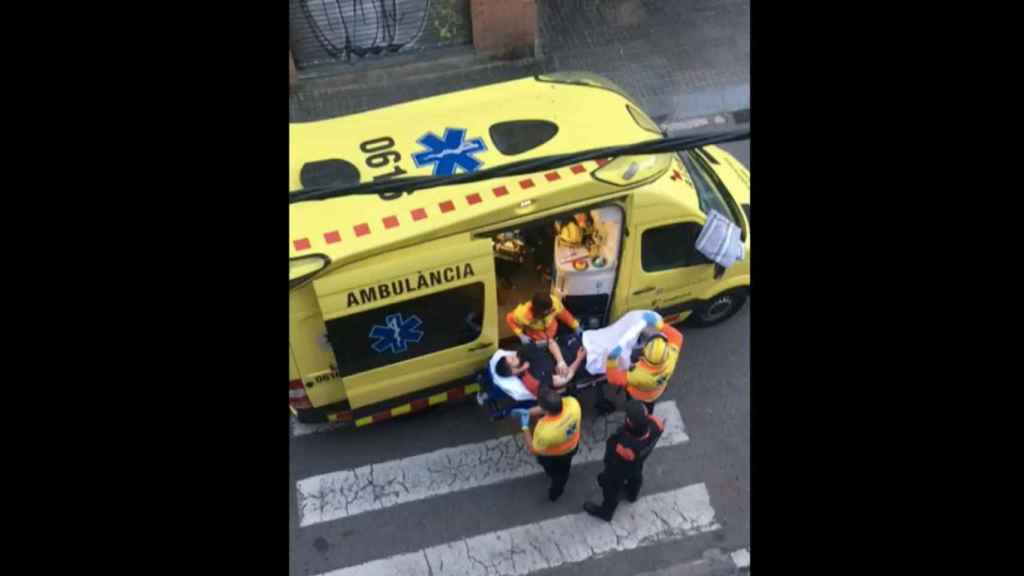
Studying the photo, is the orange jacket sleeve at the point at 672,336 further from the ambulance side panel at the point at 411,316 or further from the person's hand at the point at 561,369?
the ambulance side panel at the point at 411,316

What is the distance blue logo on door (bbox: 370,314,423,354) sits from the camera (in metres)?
6.28

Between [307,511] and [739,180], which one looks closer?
[307,511]

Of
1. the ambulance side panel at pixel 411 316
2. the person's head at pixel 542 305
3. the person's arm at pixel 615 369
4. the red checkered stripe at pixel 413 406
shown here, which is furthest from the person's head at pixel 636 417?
the red checkered stripe at pixel 413 406

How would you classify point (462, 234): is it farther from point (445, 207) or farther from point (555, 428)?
point (555, 428)

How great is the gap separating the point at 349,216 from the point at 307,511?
99.7 inches

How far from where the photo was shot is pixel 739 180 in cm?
788

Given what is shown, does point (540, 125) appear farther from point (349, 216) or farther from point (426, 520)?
point (426, 520)

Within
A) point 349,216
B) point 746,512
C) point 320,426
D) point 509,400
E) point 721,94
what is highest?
point 349,216

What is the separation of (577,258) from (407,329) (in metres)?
1.69

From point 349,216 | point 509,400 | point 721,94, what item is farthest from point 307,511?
point 721,94

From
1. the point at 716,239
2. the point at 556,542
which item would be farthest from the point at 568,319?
the point at 556,542

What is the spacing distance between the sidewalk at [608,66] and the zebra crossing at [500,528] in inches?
187

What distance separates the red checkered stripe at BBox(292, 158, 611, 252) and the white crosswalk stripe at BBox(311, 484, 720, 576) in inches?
102

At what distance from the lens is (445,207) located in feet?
20.0
